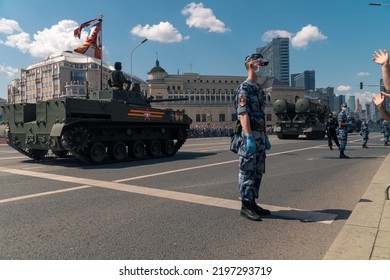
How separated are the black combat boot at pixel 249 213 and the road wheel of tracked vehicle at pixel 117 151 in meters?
8.30

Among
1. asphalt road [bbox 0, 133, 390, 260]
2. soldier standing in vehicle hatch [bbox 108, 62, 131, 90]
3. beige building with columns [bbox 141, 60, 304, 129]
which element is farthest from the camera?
beige building with columns [bbox 141, 60, 304, 129]

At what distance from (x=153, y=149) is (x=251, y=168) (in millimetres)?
9648

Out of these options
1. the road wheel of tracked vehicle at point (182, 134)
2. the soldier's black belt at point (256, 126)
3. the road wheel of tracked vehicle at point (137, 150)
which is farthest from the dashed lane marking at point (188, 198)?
the road wheel of tracked vehicle at point (182, 134)

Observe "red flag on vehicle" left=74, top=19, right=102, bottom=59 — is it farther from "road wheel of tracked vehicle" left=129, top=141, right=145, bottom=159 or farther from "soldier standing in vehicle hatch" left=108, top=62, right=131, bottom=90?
"road wheel of tracked vehicle" left=129, top=141, right=145, bottom=159

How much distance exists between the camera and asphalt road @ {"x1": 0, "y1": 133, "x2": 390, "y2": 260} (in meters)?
3.61

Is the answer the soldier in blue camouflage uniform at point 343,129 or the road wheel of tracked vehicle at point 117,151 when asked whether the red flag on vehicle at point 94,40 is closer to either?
the road wheel of tracked vehicle at point 117,151

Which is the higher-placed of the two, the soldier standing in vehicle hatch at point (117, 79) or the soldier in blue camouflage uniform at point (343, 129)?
the soldier standing in vehicle hatch at point (117, 79)

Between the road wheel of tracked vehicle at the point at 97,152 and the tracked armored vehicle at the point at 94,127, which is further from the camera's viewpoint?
the road wheel of tracked vehicle at the point at 97,152

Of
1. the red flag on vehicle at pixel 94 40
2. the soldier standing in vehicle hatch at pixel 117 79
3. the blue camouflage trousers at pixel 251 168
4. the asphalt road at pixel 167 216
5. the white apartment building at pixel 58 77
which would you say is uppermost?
the white apartment building at pixel 58 77

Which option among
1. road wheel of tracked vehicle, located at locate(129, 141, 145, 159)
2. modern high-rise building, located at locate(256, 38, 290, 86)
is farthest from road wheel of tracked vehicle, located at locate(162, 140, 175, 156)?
modern high-rise building, located at locate(256, 38, 290, 86)

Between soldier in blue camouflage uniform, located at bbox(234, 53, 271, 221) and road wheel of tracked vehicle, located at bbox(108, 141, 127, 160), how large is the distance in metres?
8.22

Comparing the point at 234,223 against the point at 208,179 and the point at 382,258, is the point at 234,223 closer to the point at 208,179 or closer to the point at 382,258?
the point at 382,258

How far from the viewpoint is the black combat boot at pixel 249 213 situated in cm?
465

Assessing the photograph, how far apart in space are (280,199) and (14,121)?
10092 millimetres
